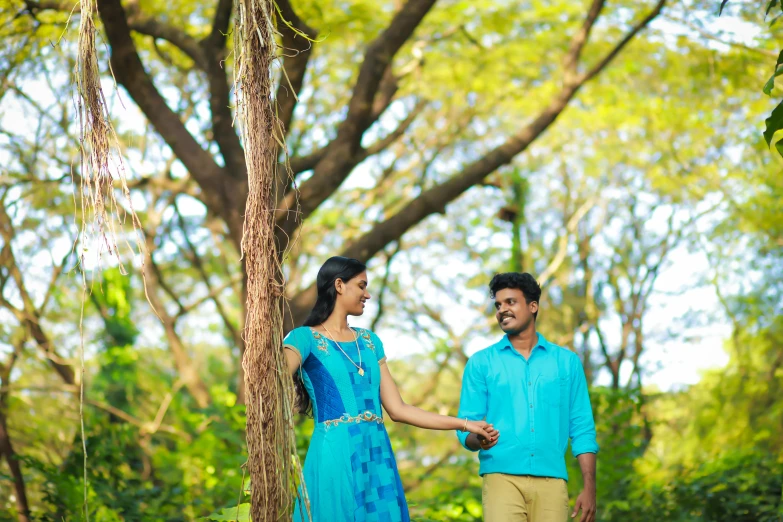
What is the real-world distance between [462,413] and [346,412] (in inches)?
30.0

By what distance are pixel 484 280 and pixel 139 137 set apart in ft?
29.2

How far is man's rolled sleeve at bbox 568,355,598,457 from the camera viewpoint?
4277mm

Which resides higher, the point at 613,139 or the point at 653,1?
Answer: the point at 613,139

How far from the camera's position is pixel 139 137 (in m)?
13.1

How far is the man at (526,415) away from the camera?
4.15 meters

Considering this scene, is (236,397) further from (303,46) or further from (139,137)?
(139,137)

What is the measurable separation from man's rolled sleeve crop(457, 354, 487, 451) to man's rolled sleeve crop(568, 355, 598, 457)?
44 centimetres

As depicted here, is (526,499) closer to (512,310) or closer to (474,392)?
(474,392)

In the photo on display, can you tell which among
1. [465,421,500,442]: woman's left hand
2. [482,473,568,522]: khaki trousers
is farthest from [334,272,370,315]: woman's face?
[482,473,568,522]: khaki trousers

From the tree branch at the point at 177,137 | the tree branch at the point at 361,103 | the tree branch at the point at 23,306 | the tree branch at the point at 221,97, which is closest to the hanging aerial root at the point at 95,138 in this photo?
the tree branch at the point at 177,137

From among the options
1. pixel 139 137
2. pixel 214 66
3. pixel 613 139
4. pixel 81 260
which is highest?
pixel 613 139

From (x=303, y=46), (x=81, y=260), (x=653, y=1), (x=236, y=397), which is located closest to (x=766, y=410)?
(x=653, y=1)

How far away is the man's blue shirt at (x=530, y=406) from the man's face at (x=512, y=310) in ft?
0.34

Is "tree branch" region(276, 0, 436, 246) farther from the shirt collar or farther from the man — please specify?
the shirt collar
